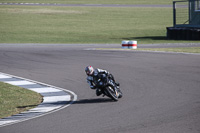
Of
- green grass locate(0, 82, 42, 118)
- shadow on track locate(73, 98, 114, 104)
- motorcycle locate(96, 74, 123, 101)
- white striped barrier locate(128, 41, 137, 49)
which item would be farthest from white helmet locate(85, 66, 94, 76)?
white striped barrier locate(128, 41, 137, 49)

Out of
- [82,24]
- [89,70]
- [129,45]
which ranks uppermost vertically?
[89,70]

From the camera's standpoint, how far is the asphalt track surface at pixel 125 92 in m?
8.00

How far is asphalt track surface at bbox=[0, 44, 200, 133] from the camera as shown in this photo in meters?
8.00

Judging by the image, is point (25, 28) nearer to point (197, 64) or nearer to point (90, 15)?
point (90, 15)

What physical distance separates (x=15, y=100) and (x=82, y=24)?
36683 millimetres

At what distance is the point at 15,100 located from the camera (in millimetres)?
11375

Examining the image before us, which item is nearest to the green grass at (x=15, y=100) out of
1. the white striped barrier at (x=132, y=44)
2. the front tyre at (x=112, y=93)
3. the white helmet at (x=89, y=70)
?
the white helmet at (x=89, y=70)

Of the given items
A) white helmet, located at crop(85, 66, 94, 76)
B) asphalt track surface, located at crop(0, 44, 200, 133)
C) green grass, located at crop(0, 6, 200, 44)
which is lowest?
green grass, located at crop(0, 6, 200, 44)

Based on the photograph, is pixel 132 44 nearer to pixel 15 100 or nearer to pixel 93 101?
pixel 15 100

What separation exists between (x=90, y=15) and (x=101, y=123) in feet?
152

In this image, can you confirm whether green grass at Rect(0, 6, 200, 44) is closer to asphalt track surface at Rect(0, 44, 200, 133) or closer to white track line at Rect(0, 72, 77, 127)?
asphalt track surface at Rect(0, 44, 200, 133)

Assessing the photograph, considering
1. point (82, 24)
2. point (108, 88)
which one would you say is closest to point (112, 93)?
point (108, 88)

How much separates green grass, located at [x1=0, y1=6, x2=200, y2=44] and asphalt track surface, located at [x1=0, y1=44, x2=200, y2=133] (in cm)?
1357

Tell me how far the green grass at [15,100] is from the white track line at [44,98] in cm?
25
